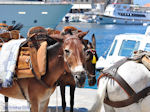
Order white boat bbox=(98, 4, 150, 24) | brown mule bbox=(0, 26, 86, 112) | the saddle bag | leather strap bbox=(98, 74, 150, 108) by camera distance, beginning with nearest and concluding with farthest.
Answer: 1. brown mule bbox=(0, 26, 86, 112)
2. leather strap bbox=(98, 74, 150, 108)
3. the saddle bag
4. white boat bbox=(98, 4, 150, 24)

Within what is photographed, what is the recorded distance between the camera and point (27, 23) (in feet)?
125

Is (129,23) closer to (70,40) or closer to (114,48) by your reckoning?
(114,48)

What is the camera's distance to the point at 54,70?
4.06 metres

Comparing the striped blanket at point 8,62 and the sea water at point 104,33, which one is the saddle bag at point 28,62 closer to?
the striped blanket at point 8,62

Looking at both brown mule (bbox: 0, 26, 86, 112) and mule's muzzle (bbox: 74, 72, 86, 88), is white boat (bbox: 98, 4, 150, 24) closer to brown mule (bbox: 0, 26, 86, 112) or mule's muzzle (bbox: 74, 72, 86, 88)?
brown mule (bbox: 0, 26, 86, 112)

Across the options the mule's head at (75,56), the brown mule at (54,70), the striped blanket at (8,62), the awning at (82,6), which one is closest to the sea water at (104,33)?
the striped blanket at (8,62)

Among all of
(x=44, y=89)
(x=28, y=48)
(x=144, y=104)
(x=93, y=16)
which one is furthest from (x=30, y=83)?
(x=93, y=16)

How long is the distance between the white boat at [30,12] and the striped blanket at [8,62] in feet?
108

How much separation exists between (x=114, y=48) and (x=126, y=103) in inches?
263

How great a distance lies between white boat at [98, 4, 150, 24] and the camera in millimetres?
86812

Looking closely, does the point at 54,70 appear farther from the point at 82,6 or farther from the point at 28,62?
the point at 82,6

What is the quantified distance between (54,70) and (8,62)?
733 millimetres

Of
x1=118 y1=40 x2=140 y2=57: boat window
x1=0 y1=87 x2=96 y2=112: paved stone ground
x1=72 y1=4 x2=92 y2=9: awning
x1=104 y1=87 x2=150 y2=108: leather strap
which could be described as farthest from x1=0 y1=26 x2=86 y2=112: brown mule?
x1=72 y1=4 x2=92 y2=9: awning

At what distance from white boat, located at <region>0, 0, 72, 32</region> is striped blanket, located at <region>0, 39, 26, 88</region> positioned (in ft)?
108
